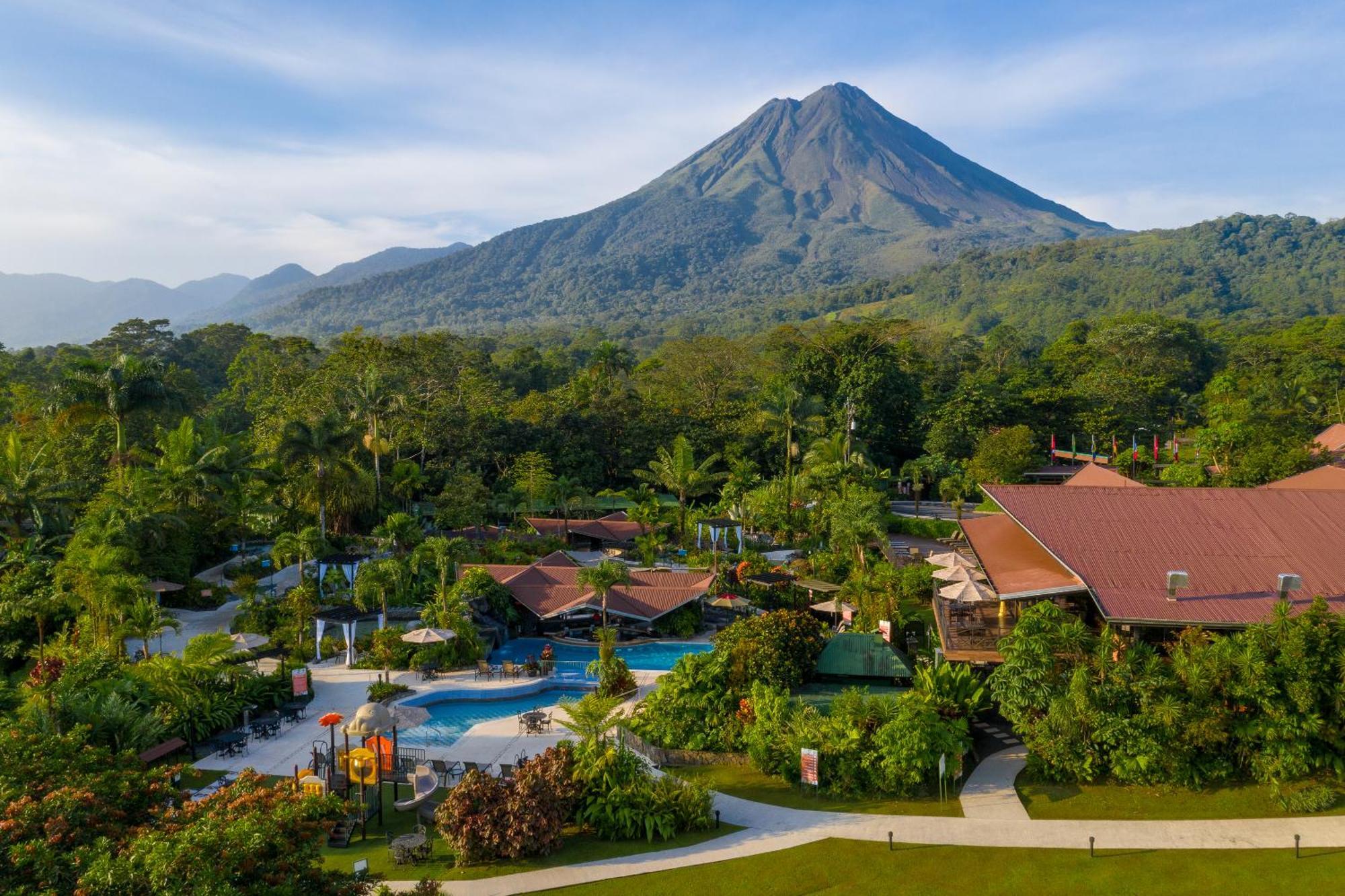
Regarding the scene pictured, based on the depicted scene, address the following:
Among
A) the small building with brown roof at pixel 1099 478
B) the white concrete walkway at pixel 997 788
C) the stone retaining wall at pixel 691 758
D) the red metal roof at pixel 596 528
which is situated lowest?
the white concrete walkway at pixel 997 788

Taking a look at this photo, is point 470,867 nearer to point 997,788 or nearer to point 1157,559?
point 997,788

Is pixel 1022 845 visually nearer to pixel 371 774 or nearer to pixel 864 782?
pixel 864 782

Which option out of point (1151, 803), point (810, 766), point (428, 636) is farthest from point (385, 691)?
point (1151, 803)

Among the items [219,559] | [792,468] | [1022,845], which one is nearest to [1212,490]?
[1022,845]

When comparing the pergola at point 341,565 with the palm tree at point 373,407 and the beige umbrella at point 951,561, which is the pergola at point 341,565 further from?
the beige umbrella at point 951,561

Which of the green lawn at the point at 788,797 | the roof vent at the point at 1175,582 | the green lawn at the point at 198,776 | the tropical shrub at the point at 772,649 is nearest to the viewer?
the green lawn at the point at 788,797

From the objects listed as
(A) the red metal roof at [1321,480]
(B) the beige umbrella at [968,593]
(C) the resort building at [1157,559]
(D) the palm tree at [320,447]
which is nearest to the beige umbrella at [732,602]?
(C) the resort building at [1157,559]
